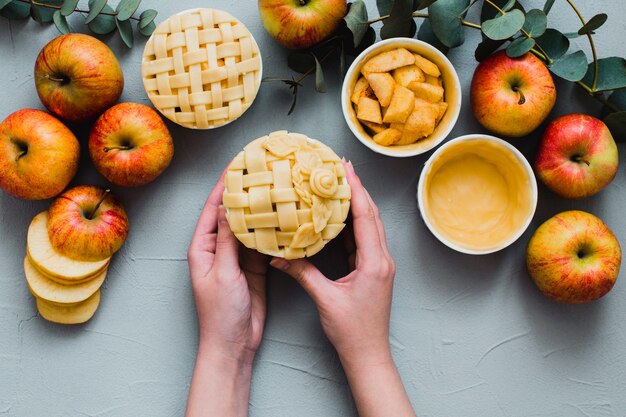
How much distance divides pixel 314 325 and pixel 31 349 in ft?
1.65

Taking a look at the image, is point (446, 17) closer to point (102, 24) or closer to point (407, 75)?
point (407, 75)

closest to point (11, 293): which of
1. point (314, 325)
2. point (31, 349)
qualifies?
point (31, 349)

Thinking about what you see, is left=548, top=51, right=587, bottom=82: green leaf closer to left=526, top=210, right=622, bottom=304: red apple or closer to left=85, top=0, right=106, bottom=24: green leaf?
left=526, top=210, right=622, bottom=304: red apple

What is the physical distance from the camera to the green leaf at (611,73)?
96 cm

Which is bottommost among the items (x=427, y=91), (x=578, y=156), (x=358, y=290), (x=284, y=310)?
(x=284, y=310)

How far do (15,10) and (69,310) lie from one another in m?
0.52

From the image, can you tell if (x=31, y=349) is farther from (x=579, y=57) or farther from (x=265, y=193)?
(x=579, y=57)

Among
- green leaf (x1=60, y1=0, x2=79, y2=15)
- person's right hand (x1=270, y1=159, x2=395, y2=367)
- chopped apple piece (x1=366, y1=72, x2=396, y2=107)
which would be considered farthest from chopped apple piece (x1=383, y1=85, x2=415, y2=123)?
green leaf (x1=60, y1=0, x2=79, y2=15)

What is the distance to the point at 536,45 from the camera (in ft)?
3.15

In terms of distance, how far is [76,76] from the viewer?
904mm

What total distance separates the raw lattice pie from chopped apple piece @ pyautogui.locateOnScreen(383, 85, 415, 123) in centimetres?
13

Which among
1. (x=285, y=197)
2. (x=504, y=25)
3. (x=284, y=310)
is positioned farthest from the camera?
(x=284, y=310)

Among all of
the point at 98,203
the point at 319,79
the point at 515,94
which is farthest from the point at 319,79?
the point at 98,203

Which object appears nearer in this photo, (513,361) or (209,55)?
(209,55)
